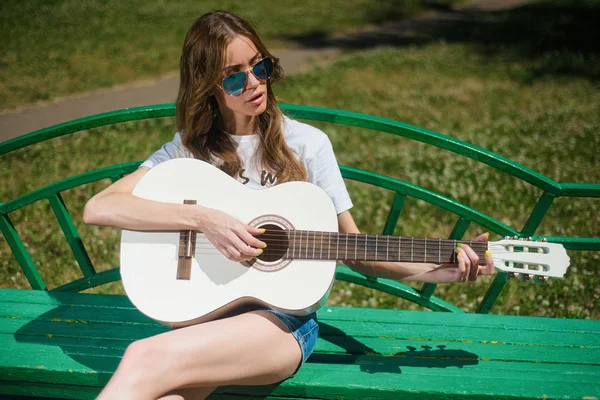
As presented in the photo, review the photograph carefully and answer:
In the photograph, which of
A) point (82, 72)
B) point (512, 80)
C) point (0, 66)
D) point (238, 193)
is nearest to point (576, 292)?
point (238, 193)

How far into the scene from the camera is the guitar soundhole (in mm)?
2744

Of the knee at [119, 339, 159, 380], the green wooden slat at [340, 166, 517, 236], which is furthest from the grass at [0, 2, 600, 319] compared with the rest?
the knee at [119, 339, 159, 380]

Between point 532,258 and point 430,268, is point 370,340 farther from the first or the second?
point 532,258

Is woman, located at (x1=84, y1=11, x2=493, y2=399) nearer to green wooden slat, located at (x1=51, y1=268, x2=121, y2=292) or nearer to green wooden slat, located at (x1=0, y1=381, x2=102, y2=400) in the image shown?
green wooden slat, located at (x1=0, y1=381, x2=102, y2=400)

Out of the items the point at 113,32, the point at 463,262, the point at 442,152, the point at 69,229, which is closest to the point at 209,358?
the point at 463,262

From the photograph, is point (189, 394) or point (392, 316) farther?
point (392, 316)

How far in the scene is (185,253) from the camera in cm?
279

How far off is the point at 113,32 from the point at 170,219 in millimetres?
11406

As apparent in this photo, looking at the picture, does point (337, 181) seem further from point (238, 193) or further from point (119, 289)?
point (119, 289)

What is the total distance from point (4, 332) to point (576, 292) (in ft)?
12.9

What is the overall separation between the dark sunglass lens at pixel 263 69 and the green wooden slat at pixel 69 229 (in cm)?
140

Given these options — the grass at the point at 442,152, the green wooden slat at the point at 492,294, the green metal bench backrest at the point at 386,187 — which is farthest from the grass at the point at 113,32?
the green wooden slat at the point at 492,294

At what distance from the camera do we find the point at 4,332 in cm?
305

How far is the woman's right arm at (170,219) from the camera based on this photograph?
2662mm
